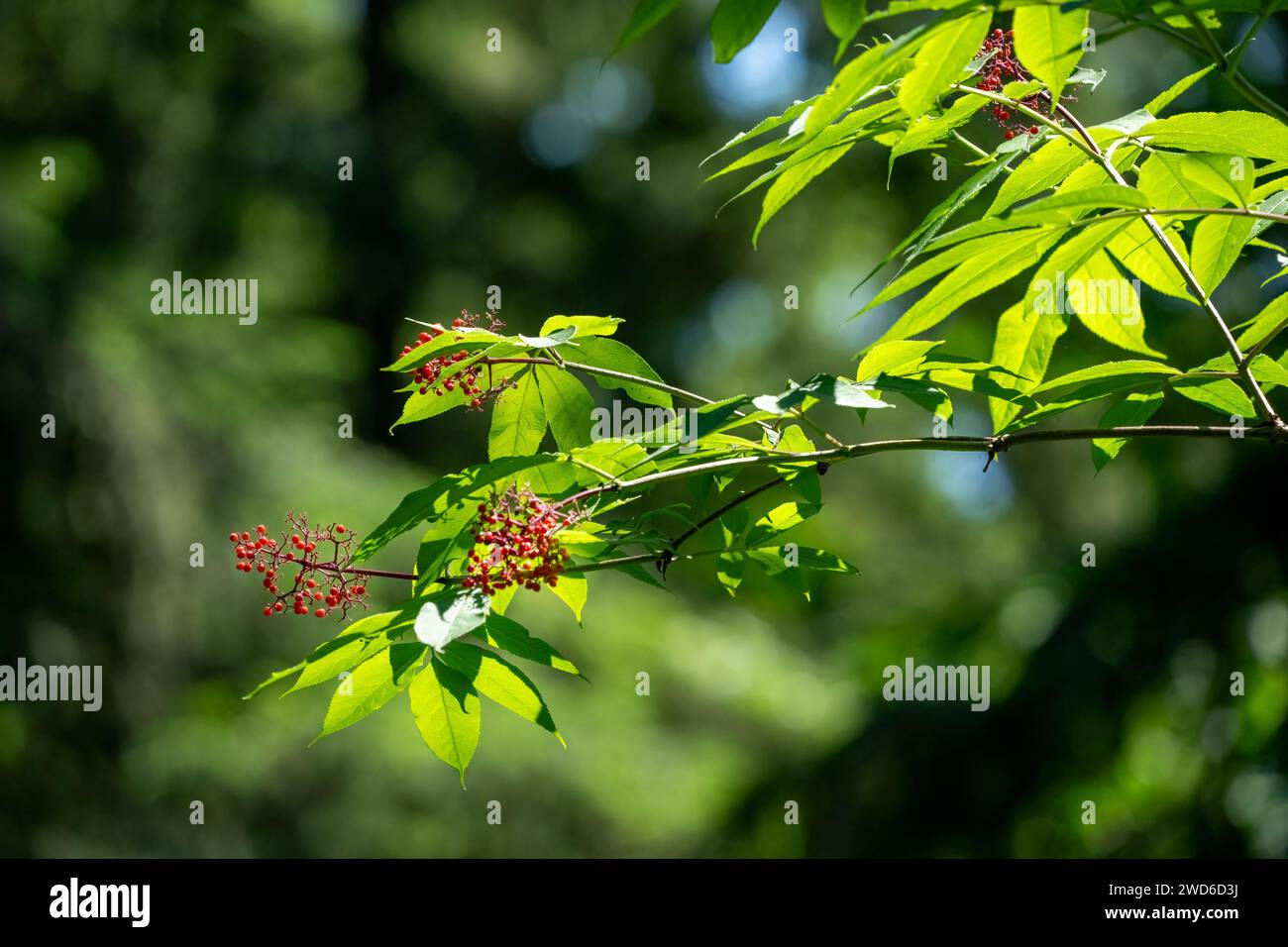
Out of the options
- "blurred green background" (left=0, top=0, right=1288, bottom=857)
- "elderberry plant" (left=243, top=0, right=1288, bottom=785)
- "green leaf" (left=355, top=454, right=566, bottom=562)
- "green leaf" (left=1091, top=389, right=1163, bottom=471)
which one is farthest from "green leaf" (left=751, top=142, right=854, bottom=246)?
"blurred green background" (left=0, top=0, right=1288, bottom=857)

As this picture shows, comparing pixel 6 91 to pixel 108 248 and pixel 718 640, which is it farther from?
pixel 718 640

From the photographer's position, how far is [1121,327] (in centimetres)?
138

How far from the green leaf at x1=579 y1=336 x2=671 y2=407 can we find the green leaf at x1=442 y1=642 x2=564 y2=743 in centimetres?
35

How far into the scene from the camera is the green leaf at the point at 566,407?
4.91 ft

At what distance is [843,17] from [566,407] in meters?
0.72

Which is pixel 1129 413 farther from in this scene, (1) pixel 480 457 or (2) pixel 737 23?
(1) pixel 480 457

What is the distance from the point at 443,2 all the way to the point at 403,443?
329 cm

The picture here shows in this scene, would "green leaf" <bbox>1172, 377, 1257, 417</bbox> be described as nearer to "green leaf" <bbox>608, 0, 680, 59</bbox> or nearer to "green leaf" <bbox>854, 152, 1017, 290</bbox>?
"green leaf" <bbox>854, 152, 1017, 290</bbox>

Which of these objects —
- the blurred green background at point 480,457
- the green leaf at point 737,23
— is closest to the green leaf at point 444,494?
the green leaf at point 737,23

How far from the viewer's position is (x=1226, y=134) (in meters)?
1.13

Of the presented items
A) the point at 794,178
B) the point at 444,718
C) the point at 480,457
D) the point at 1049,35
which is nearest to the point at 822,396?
the point at 794,178

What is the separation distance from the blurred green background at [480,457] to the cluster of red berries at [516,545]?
96.8 inches
